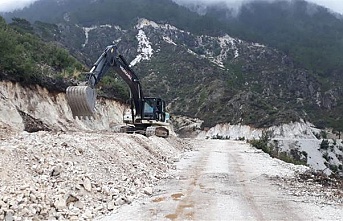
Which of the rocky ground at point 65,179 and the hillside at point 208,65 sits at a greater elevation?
the hillside at point 208,65

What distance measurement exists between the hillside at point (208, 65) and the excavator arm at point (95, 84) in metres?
15.8

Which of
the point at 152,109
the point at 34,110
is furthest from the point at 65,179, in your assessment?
the point at 34,110

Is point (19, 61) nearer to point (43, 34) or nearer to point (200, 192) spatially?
point (200, 192)

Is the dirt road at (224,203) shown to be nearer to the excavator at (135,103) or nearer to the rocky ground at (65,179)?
the rocky ground at (65,179)

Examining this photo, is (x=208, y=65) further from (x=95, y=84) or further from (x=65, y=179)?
(x=65, y=179)

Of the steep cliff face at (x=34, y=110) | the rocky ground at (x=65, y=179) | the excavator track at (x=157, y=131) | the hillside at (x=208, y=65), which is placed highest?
the hillside at (x=208, y=65)

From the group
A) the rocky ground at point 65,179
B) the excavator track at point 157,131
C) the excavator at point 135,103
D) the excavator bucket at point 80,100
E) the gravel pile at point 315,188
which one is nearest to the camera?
the rocky ground at point 65,179

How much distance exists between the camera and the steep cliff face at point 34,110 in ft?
79.8

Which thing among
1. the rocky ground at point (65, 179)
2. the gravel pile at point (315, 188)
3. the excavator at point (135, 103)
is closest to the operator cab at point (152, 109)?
the excavator at point (135, 103)

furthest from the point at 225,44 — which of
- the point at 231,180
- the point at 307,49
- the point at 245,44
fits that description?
the point at 231,180

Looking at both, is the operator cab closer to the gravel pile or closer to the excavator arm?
the excavator arm

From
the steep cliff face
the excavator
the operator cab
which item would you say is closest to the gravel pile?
the excavator

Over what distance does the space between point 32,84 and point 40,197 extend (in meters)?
21.9

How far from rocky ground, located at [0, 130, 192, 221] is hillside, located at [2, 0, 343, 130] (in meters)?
30.8
